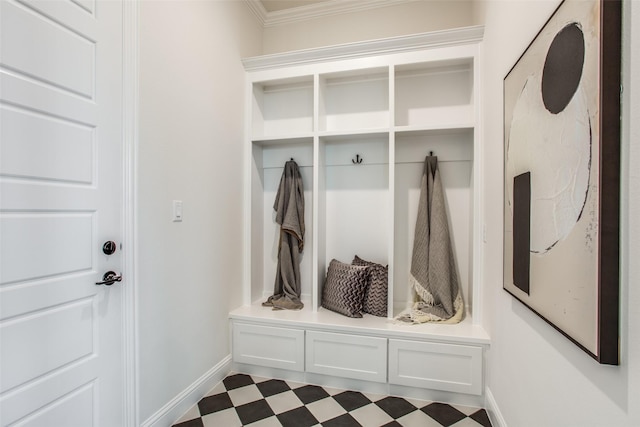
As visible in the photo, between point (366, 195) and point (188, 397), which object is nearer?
point (188, 397)

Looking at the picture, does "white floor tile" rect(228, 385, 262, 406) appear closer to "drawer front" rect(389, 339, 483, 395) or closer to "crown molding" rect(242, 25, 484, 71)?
"drawer front" rect(389, 339, 483, 395)

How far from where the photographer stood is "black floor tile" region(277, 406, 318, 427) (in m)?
1.66

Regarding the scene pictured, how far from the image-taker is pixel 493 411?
1.63 m

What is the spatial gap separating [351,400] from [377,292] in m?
0.71

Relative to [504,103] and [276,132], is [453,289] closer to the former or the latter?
[504,103]

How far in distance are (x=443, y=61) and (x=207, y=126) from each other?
169 centimetres

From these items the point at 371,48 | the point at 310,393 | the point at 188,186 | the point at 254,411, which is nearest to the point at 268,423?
the point at 254,411

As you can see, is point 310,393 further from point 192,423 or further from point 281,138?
point 281,138

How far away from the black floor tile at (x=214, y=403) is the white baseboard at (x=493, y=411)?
4.91ft

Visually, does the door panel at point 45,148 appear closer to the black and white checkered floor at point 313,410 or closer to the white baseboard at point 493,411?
the black and white checkered floor at point 313,410

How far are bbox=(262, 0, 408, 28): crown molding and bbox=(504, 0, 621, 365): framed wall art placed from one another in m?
1.69

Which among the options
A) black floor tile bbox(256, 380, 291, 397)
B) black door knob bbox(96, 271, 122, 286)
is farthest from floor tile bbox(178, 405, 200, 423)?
black door knob bbox(96, 271, 122, 286)

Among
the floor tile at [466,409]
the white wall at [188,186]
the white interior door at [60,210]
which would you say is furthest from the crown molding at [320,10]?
the floor tile at [466,409]

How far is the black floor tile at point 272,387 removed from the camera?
6.46 ft
